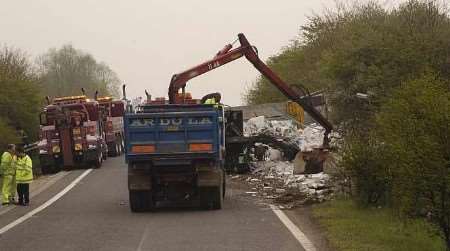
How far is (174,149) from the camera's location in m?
15.6

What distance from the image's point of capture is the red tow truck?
123 ft

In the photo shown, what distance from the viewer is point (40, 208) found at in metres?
17.5

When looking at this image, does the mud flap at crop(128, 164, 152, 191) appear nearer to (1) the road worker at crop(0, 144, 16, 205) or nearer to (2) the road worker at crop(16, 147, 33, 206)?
(2) the road worker at crop(16, 147, 33, 206)

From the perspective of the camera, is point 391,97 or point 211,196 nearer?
point 391,97

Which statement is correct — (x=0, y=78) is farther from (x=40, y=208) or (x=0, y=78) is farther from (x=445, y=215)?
(x=445, y=215)

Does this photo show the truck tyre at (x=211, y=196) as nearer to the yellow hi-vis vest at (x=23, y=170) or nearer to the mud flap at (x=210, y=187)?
the mud flap at (x=210, y=187)

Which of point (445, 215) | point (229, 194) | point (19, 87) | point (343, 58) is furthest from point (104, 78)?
point (445, 215)

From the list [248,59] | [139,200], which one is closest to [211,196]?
[139,200]

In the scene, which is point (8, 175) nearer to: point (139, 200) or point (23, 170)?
point (23, 170)

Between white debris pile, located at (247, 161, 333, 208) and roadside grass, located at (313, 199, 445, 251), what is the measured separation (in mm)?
2019

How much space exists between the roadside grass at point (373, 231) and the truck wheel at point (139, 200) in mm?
3569

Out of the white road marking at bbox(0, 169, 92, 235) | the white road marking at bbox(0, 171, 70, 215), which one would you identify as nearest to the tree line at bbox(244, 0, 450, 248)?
the white road marking at bbox(0, 169, 92, 235)

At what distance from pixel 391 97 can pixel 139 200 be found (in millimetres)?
5647

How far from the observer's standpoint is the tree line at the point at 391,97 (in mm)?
10703
